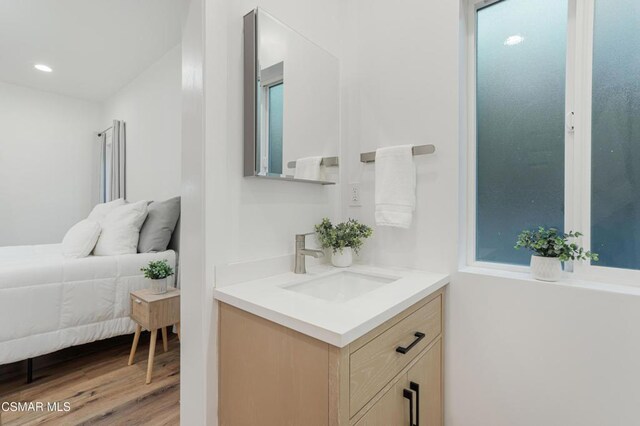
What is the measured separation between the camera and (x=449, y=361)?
1.28m

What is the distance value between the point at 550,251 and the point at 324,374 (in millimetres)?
911

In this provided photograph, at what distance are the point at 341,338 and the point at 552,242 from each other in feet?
2.89

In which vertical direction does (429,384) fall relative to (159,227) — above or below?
below

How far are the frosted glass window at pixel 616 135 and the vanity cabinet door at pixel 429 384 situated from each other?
2.26 ft

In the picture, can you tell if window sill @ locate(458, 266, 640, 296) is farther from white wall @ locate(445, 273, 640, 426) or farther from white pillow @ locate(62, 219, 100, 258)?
white pillow @ locate(62, 219, 100, 258)

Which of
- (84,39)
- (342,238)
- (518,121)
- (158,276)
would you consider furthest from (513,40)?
(84,39)

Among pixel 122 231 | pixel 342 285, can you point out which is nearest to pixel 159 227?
pixel 122 231

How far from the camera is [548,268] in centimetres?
108

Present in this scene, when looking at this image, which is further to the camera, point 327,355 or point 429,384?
point 429,384

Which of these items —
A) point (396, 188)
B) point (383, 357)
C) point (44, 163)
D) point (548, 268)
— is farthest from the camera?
point (44, 163)

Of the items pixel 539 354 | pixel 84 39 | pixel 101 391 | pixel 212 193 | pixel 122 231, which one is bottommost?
pixel 101 391

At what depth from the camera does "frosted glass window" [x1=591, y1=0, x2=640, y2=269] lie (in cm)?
103

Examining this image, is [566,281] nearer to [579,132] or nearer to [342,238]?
[579,132]

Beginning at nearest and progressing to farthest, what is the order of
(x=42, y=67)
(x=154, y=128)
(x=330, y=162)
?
1. (x=330, y=162)
2. (x=154, y=128)
3. (x=42, y=67)
